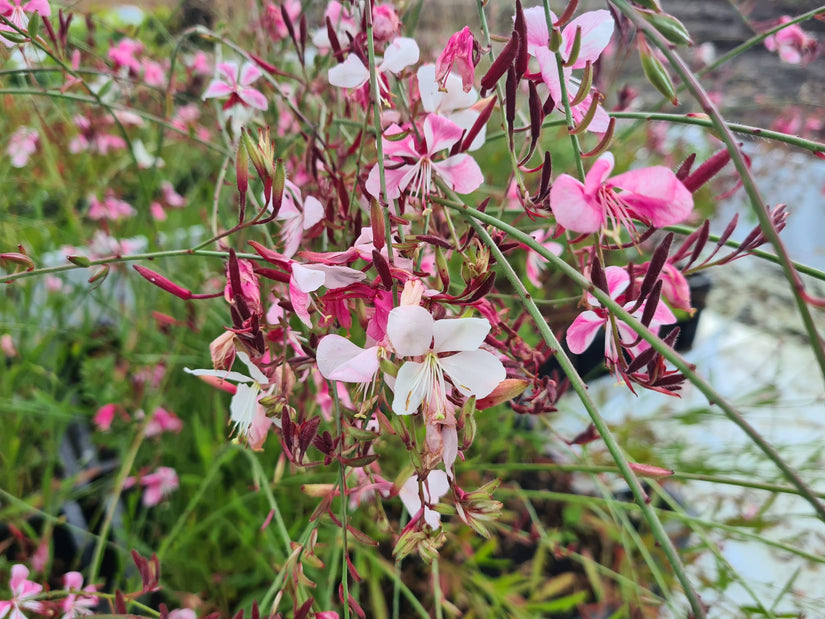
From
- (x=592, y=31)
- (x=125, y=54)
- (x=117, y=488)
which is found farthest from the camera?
(x=125, y=54)

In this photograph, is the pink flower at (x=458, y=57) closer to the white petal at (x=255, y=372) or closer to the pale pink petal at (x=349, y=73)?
the pale pink petal at (x=349, y=73)

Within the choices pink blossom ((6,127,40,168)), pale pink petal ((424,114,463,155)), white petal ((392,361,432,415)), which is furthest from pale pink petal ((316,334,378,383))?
pink blossom ((6,127,40,168))

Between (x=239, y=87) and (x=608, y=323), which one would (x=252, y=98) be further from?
(x=608, y=323)

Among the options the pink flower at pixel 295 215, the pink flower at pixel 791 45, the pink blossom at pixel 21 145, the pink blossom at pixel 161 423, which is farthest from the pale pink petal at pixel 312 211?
the pink blossom at pixel 21 145

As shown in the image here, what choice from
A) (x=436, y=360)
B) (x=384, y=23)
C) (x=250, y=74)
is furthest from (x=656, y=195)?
(x=250, y=74)

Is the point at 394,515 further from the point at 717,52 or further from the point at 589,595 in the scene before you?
the point at 717,52

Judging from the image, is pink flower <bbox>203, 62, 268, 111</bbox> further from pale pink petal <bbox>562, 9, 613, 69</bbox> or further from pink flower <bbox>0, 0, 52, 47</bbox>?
pale pink petal <bbox>562, 9, 613, 69</bbox>

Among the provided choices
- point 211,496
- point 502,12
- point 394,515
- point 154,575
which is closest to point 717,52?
point 502,12
